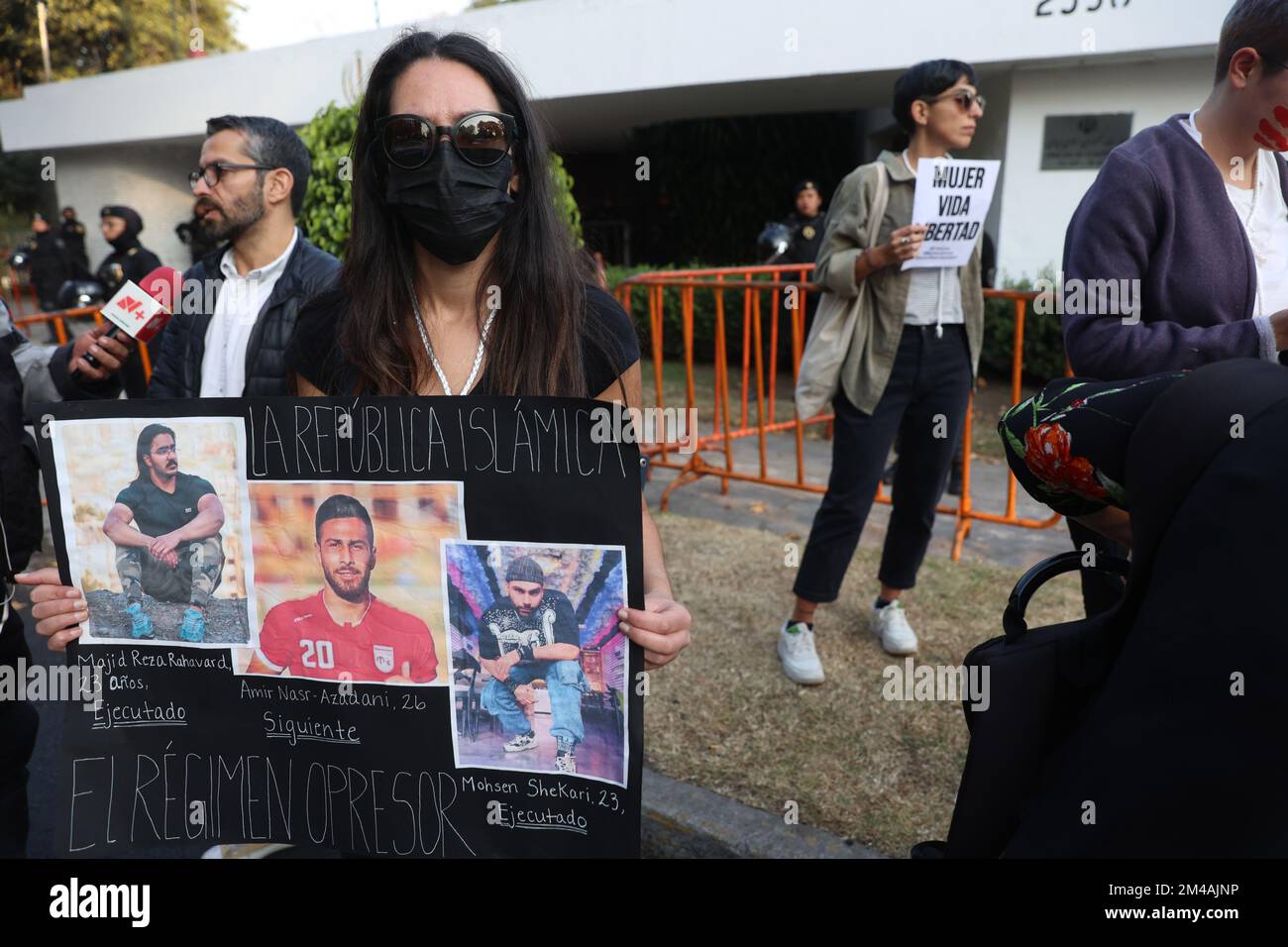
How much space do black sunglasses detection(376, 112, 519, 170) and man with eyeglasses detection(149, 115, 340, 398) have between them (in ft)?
4.22

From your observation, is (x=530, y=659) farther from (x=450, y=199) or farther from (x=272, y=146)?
(x=272, y=146)

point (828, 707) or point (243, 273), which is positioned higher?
point (243, 273)

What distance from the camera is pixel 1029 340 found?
9633mm

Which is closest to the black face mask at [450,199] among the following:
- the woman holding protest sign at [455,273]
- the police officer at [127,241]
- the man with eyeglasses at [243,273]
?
the woman holding protest sign at [455,273]

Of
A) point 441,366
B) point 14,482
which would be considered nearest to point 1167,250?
point 441,366

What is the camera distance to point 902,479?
11.9 ft

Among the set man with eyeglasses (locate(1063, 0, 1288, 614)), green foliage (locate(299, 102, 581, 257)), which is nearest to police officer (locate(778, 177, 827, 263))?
green foliage (locate(299, 102, 581, 257))

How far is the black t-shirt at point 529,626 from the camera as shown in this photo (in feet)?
4.65

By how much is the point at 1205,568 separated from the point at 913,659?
301cm

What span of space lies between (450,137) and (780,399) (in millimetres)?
8895

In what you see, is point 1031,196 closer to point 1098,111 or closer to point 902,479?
point 1098,111

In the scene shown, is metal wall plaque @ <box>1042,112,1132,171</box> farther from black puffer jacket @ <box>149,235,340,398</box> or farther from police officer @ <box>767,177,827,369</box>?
black puffer jacket @ <box>149,235,340,398</box>

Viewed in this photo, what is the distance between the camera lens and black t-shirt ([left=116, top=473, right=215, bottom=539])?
4.97 feet
